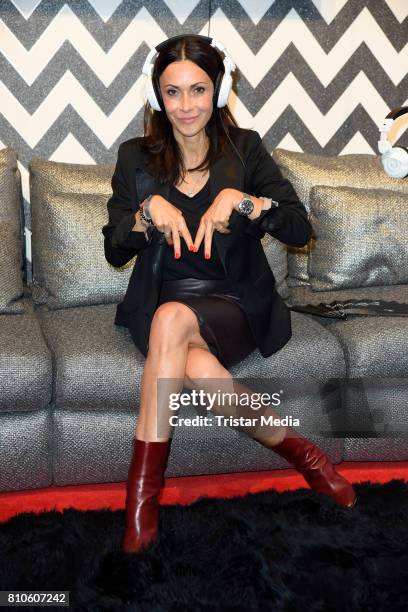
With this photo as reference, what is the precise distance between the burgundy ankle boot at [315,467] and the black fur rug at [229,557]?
0.03m

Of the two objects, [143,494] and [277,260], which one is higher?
[277,260]

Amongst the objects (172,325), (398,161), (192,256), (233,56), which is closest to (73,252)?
(192,256)

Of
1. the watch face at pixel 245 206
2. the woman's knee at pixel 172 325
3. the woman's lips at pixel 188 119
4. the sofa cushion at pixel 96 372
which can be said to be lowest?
the sofa cushion at pixel 96 372

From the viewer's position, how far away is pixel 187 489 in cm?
216

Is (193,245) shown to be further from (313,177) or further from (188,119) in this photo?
(313,177)

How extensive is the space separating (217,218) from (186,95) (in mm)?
353

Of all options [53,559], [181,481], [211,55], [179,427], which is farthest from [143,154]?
[53,559]

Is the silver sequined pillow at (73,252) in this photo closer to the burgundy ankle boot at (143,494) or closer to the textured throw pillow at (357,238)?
the textured throw pillow at (357,238)

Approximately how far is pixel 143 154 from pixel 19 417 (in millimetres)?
796

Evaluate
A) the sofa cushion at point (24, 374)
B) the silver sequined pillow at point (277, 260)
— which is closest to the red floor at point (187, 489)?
the sofa cushion at point (24, 374)

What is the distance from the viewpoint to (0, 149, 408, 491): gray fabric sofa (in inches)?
80.7

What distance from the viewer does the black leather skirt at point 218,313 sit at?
2.01m

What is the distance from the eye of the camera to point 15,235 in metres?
2.49

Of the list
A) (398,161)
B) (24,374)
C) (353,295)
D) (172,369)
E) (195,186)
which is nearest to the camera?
(398,161)
